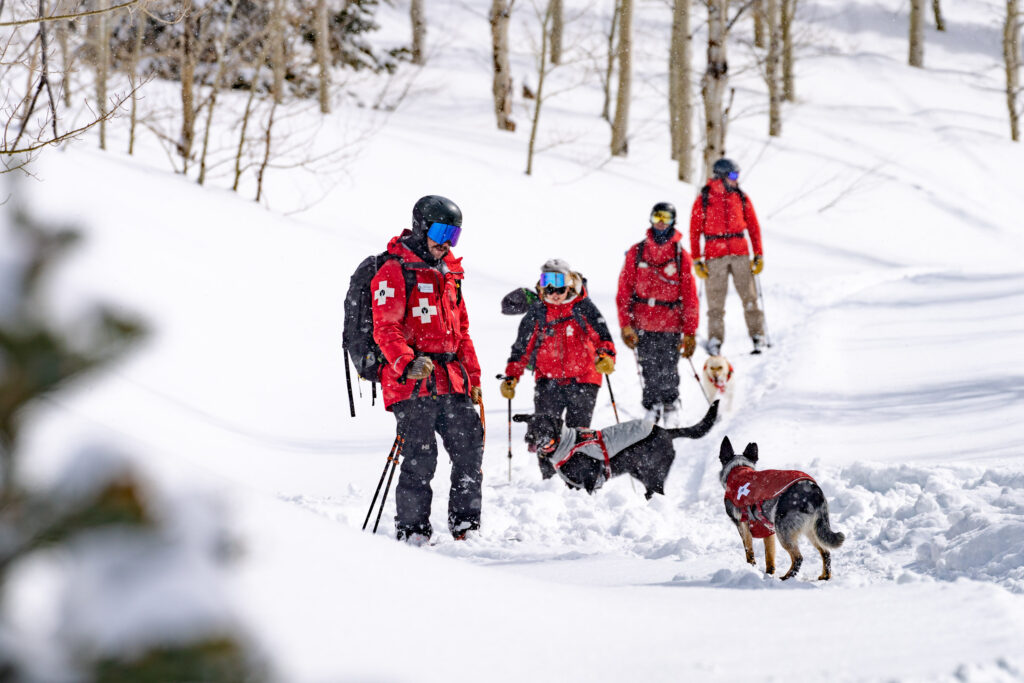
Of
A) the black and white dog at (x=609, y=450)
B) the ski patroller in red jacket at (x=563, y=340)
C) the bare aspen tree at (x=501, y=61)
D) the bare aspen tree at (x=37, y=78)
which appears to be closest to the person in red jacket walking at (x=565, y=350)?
the ski patroller in red jacket at (x=563, y=340)

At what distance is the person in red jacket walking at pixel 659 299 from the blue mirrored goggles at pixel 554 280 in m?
1.54

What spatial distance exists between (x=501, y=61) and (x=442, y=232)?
16940mm

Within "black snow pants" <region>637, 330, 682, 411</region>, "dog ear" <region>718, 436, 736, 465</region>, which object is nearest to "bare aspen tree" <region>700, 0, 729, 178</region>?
"black snow pants" <region>637, 330, 682, 411</region>

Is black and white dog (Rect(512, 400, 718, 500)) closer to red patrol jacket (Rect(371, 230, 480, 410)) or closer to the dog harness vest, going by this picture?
the dog harness vest

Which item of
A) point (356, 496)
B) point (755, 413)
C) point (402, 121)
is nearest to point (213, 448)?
point (356, 496)

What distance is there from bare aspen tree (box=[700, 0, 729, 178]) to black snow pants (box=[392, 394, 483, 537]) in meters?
11.2

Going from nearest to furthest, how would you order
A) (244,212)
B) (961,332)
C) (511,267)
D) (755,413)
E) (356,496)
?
(356,496) → (755,413) → (961,332) → (244,212) → (511,267)

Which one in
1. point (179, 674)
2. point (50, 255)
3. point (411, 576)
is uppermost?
point (50, 255)

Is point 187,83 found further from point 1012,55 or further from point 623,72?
point 1012,55

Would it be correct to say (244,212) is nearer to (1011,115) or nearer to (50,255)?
(50,255)

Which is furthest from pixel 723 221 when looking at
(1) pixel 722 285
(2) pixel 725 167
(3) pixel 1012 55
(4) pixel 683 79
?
(3) pixel 1012 55

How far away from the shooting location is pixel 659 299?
27.6 ft

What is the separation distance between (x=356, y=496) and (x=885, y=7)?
42583 mm

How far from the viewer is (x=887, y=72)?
116 feet
